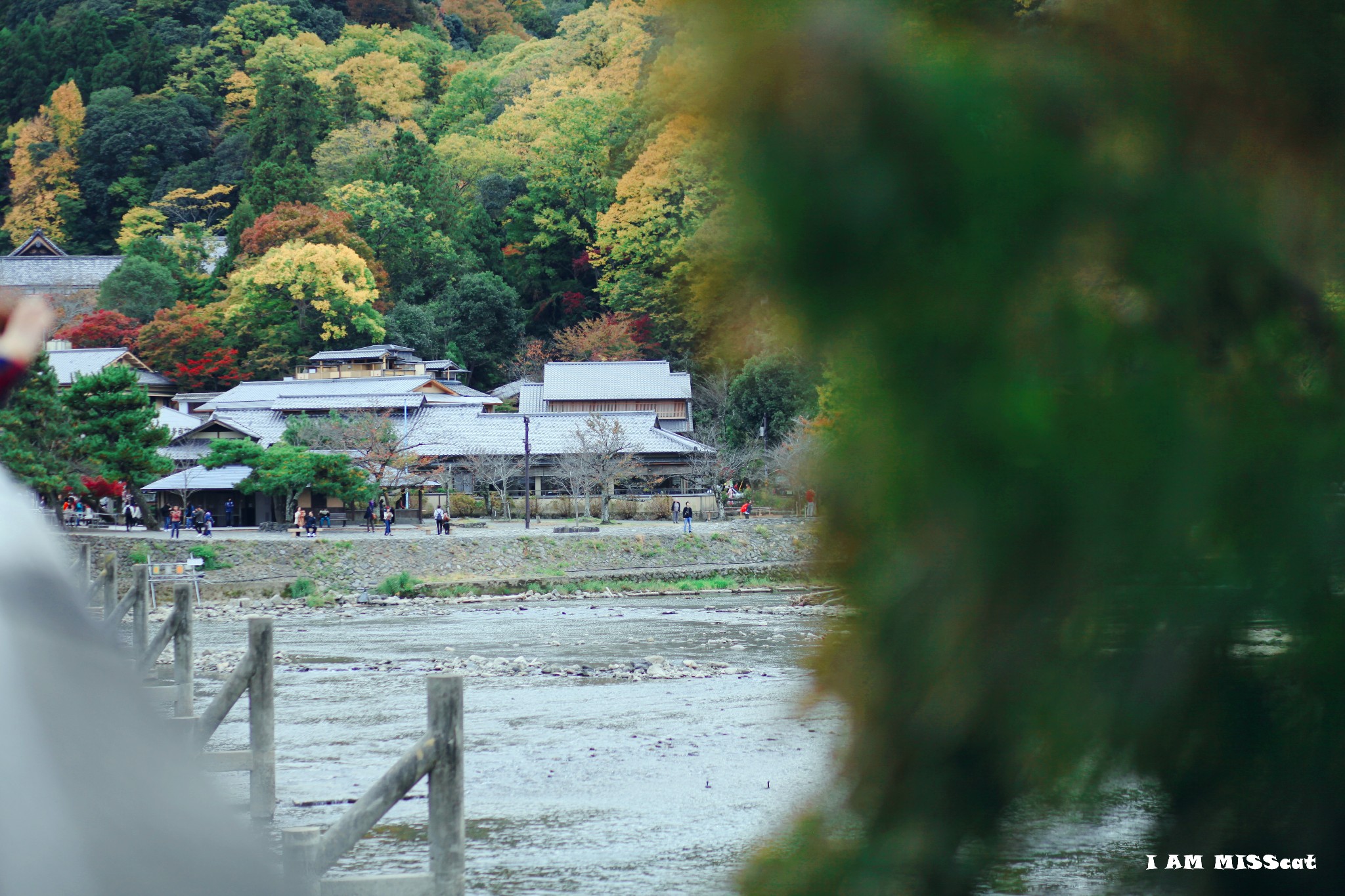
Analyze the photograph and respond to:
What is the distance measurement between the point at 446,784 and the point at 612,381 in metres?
31.2

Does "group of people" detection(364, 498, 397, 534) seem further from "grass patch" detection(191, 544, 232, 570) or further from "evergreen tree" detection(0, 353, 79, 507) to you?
"evergreen tree" detection(0, 353, 79, 507)

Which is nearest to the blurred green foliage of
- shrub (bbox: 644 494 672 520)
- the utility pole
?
the utility pole

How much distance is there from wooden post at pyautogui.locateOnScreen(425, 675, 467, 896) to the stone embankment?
1941 centimetres

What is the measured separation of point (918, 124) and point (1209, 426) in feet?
0.96

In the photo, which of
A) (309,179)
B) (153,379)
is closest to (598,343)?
(309,179)

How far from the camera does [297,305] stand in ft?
126

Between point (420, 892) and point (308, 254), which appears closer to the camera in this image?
point (420, 892)

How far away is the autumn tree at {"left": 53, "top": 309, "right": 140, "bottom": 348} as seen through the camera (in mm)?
37844

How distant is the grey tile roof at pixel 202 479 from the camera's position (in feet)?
87.1

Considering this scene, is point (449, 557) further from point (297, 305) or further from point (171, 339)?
point (171, 339)

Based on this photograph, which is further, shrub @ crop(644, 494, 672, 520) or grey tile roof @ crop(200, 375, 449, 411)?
grey tile roof @ crop(200, 375, 449, 411)

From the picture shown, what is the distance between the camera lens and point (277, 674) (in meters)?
14.5

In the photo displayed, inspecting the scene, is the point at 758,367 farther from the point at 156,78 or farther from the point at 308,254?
the point at 156,78

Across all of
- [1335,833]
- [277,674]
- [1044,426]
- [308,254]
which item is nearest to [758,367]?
[1044,426]
